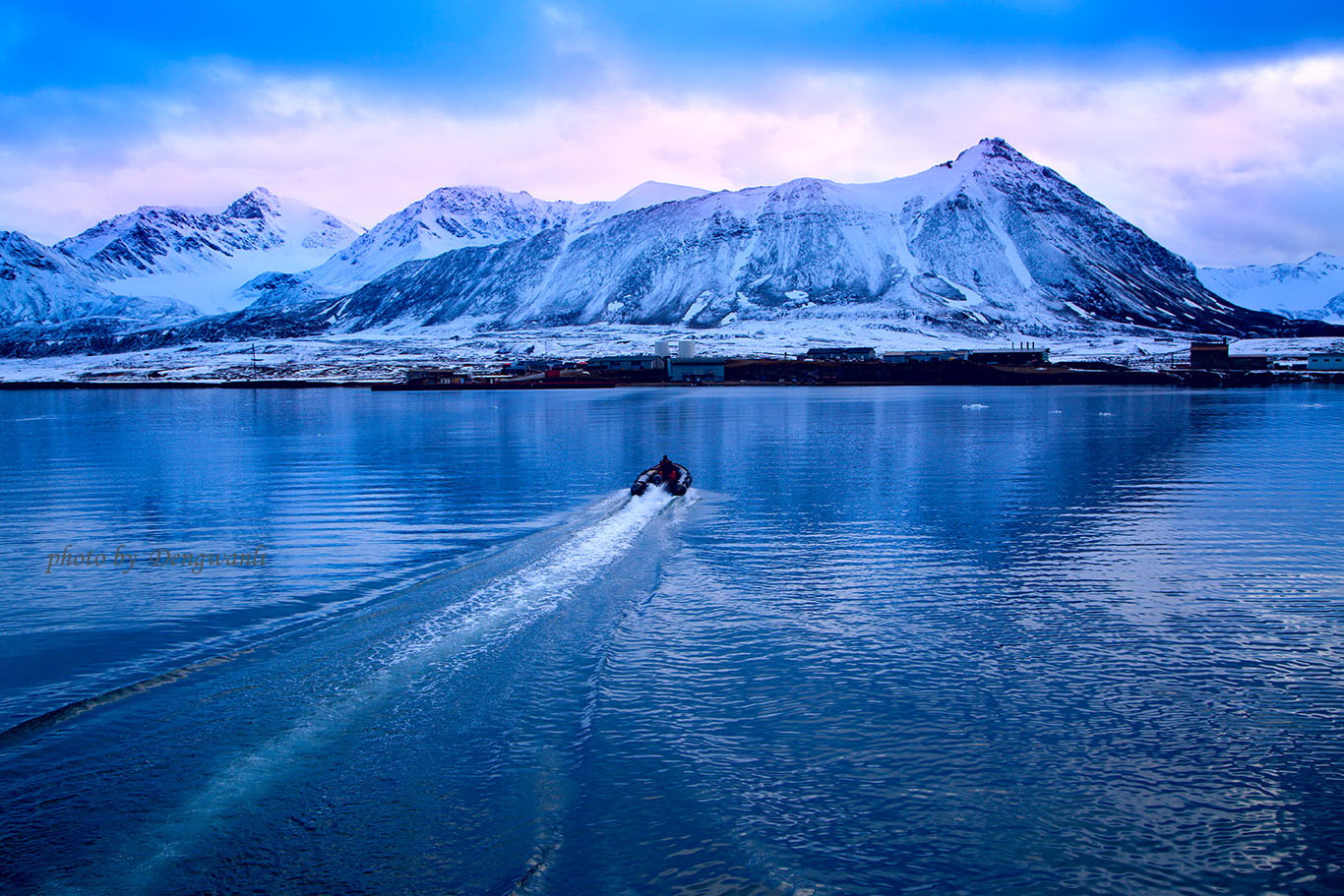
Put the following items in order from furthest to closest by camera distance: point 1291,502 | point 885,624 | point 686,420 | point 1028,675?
1. point 686,420
2. point 1291,502
3. point 885,624
4. point 1028,675

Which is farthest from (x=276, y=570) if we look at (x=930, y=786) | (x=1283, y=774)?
(x=1283, y=774)

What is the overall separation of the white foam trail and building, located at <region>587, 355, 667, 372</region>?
151168 mm

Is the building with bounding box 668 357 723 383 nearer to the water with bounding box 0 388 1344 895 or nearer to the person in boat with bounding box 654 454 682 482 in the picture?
the person in boat with bounding box 654 454 682 482

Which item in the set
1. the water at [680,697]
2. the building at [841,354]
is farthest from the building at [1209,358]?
the water at [680,697]

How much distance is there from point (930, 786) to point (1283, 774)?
5055mm

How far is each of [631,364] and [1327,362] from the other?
12926 cm

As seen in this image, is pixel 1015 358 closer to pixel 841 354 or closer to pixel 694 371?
pixel 841 354

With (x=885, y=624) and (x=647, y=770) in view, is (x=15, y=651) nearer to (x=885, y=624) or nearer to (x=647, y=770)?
(x=647, y=770)

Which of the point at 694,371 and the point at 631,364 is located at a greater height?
the point at 631,364

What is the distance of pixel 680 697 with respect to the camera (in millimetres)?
15430

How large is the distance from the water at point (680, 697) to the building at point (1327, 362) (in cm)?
16042

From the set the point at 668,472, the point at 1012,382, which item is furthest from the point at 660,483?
the point at 1012,382

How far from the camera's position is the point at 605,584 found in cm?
2312

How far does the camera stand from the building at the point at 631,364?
18312 centimetres
